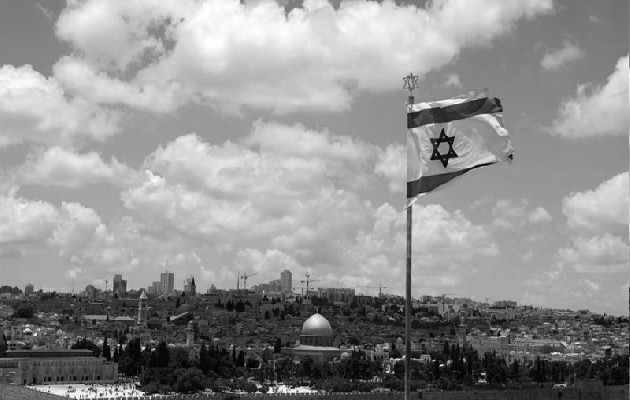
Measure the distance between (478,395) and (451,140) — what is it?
241 ft

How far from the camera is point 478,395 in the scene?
85.8m

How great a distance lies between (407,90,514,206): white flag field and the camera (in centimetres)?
1507

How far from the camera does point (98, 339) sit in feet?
450

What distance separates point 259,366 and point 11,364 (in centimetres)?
2497

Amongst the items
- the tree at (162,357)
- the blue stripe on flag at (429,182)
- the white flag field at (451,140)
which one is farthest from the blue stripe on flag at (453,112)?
the tree at (162,357)

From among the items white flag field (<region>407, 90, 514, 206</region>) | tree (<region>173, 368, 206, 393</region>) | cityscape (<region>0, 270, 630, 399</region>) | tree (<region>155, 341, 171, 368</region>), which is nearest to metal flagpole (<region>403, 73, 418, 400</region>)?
white flag field (<region>407, 90, 514, 206</region>)

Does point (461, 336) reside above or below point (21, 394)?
above

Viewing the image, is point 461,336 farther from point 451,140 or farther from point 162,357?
Answer: point 451,140

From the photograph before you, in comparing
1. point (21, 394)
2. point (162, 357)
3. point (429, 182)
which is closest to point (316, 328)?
point (162, 357)

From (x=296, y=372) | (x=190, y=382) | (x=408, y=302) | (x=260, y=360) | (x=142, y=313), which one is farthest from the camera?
(x=142, y=313)

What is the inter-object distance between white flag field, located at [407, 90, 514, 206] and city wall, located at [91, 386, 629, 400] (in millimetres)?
55586

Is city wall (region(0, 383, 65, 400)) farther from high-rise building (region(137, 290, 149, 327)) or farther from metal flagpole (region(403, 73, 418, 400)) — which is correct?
high-rise building (region(137, 290, 149, 327))

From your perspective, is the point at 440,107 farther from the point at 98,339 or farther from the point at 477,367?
the point at 98,339

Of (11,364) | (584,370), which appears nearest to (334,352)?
(584,370)
